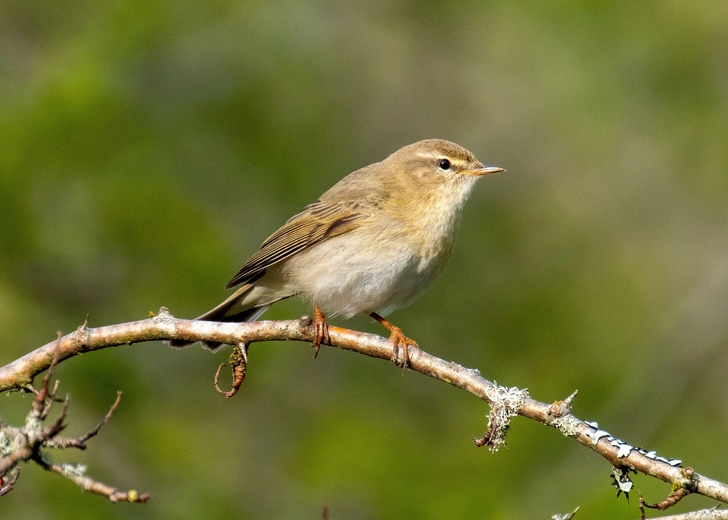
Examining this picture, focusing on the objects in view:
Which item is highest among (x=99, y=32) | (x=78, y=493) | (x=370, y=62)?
(x=370, y=62)

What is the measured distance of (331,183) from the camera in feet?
29.7

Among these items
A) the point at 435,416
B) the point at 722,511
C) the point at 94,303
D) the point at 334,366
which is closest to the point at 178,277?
the point at 94,303

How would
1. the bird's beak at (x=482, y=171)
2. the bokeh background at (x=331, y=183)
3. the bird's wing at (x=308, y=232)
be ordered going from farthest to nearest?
the bokeh background at (x=331, y=183) < the bird's beak at (x=482, y=171) < the bird's wing at (x=308, y=232)

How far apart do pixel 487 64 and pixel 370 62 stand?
63.4 inches

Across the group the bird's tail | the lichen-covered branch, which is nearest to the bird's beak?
the bird's tail

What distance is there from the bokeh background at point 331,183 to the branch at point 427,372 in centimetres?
218

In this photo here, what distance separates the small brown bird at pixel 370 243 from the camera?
5.00 metres

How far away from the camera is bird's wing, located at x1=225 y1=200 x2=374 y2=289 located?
5254mm

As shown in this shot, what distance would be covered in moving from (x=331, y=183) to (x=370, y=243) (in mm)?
4082

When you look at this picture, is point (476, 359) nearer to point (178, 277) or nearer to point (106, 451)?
point (178, 277)

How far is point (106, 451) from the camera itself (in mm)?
7168

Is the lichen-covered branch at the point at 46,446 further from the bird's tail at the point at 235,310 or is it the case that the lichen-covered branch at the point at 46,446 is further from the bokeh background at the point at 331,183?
the bokeh background at the point at 331,183

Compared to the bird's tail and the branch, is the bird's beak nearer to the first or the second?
the bird's tail

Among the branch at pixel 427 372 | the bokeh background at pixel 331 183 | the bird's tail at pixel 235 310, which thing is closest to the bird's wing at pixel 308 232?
the bird's tail at pixel 235 310
